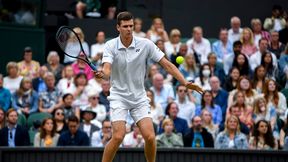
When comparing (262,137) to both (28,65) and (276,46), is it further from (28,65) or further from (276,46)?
(28,65)

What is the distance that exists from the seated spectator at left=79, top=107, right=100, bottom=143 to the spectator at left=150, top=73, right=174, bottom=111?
1202 mm

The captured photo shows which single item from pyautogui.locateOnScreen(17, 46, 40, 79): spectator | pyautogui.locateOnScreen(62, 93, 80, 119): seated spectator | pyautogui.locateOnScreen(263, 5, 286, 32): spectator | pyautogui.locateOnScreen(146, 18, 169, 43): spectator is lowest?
pyautogui.locateOnScreen(62, 93, 80, 119): seated spectator

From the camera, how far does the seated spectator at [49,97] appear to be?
16.5 m

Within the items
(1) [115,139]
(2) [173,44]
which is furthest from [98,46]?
(1) [115,139]

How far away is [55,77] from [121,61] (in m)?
5.94

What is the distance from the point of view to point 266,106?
16.3 m

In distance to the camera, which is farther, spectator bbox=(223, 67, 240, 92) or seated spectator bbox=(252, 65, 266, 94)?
spectator bbox=(223, 67, 240, 92)

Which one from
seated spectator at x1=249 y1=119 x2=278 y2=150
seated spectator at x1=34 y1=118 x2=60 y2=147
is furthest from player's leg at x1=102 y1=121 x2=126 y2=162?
seated spectator at x1=249 y1=119 x2=278 y2=150

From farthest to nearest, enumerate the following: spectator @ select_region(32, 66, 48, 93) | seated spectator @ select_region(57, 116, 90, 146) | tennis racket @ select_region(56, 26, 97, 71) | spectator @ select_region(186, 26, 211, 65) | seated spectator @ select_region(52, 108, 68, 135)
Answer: spectator @ select_region(186, 26, 211, 65) < spectator @ select_region(32, 66, 48, 93) < seated spectator @ select_region(52, 108, 68, 135) < seated spectator @ select_region(57, 116, 90, 146) < tennis racket @ select_region(56, 26, 97, 71)

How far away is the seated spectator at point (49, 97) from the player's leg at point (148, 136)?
16.3 ft

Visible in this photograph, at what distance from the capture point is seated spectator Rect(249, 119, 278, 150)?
1517cm

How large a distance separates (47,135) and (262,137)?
3262 millimetres

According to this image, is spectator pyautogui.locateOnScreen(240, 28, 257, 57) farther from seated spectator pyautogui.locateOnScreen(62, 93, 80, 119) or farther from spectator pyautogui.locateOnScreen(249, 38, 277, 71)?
seated spectator pyautogui.locateOnScreen(62, 93, 80, 119)

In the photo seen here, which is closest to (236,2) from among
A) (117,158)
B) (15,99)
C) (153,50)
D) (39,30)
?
(39,30)
